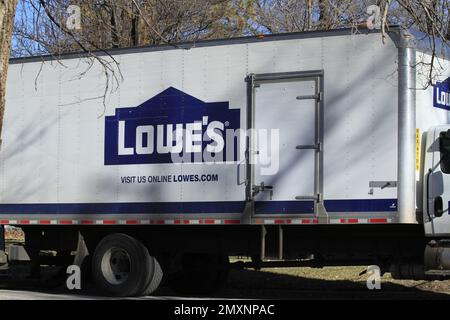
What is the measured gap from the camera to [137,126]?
44.8 ft

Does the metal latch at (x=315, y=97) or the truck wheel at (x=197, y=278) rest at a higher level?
the metal latch at (x=315, y=97)

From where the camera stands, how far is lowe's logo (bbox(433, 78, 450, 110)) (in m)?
12.5

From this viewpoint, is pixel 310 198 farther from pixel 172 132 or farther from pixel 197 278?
pixel 197 278

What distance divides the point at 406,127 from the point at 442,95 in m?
1.24

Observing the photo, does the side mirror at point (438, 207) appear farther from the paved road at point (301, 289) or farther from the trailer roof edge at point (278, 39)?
the paved road at point (301, 289)

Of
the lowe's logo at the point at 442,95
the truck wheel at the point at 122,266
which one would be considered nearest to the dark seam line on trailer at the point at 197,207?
the truck wheel at the point at 122,266

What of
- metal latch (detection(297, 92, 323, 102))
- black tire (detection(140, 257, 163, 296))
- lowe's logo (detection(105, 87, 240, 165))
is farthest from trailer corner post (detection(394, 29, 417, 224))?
black tire (detection(140, 257, 163, 296))

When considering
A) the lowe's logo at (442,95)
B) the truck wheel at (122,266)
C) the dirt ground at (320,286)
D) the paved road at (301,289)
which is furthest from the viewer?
the dirt ground at (320,286)

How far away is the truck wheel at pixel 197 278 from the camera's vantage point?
1439 cm

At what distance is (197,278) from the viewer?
1491 centimetres

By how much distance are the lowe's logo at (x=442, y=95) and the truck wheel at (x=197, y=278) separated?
4.35 metres

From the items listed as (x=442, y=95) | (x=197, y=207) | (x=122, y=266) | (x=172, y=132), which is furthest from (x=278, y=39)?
(x=122, y=266)

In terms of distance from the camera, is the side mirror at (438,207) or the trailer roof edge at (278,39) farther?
the trailer roof edge at (278,39)
